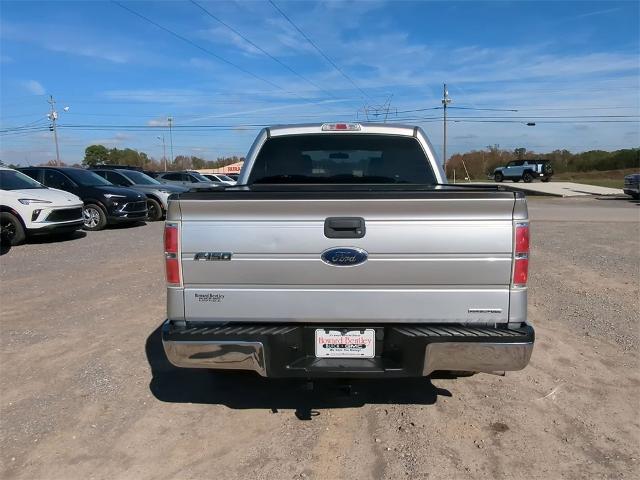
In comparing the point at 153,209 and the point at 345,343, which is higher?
the point at 345,343

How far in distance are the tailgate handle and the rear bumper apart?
55cm

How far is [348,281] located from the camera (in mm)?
3012

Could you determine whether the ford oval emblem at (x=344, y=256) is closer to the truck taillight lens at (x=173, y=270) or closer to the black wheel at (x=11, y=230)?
the truck taillight lens at (x=173, y=270)

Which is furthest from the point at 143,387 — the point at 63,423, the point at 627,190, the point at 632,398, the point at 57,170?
the point at 627,190

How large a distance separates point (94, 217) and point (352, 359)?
12.4m

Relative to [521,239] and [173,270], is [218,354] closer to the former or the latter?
[173,270]

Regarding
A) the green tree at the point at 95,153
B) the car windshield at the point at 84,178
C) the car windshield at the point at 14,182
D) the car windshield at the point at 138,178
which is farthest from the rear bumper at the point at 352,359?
the green tree at the point at 95,153

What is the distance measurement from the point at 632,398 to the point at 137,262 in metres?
7.63

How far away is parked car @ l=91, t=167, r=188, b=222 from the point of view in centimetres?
1661

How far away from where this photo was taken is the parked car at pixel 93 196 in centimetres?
1384

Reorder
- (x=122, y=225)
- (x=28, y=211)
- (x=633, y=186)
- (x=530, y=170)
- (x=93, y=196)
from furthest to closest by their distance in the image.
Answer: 1. (x=530, y=170)
2. (x=633, y=186)
3. (x=122, y=225)
4. (x=93, y=196)
5. (x=28, y=211)

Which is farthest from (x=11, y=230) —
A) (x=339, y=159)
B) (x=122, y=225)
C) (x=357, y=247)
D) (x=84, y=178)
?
(x=357, y=247)

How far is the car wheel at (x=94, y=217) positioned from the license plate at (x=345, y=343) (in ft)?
39.7

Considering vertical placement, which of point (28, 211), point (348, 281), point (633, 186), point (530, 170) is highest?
point (530, 170)
